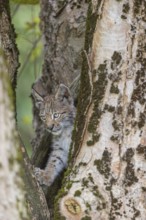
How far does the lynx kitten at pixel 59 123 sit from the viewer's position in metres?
6.25

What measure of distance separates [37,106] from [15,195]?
3.40 metres

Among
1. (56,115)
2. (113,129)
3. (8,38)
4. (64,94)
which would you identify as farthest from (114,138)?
(56,115)

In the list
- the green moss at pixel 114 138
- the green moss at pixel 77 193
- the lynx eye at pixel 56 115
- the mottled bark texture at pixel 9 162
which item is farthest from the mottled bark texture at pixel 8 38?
the lynx eye at pixel 56 115

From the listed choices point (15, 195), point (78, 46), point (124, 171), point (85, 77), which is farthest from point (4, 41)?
point (78, 46)

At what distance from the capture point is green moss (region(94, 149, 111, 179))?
13.5ft

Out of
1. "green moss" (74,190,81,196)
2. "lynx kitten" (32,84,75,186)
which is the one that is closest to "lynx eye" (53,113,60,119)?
"lynx kitten" (32,84,75,186)

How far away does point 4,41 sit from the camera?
4391 millimetres

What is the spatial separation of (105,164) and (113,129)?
0.22 meters

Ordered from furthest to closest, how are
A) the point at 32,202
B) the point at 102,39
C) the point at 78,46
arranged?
the point at 78,46 → the point at 102,39 → the point at 32,202

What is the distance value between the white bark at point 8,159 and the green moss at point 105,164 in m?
0.93

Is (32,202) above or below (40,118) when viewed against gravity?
above

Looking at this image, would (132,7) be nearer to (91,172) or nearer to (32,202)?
(91,172)

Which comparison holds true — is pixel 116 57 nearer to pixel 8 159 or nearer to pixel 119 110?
pixel 119 110

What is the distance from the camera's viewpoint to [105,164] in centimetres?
412
